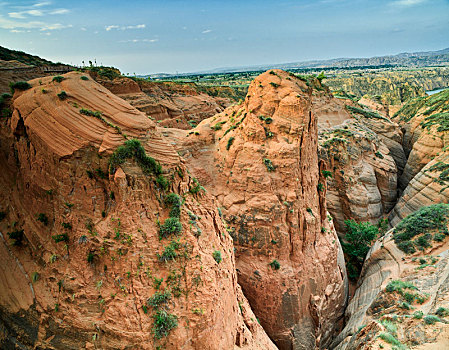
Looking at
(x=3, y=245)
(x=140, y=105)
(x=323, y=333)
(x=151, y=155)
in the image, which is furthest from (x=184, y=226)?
(x=140, y=105)

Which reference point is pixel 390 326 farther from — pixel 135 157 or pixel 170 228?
pixel 135 157

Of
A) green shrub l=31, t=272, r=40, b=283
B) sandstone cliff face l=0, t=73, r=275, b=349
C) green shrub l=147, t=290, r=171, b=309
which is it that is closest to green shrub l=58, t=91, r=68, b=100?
sandstone cliff face l=0, t=73, r=275, b=349

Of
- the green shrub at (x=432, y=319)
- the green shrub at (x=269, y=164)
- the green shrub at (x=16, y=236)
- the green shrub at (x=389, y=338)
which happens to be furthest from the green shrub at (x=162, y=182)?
the green shrub at (x=432, y=319)

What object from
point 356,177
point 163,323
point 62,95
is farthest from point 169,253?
point 356,177

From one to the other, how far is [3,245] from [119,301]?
159 inches

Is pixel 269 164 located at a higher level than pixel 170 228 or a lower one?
higher

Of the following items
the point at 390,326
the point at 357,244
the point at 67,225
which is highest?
the point at 67,225

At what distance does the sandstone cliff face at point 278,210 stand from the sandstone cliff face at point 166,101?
1354 centimetres

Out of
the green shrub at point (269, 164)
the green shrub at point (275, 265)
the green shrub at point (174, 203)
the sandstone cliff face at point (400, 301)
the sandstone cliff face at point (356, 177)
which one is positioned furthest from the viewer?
the sandstone cliff face at point (356, 177)

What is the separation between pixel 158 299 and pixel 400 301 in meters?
14.0

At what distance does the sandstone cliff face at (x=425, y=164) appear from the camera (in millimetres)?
26578

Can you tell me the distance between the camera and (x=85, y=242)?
7.33m

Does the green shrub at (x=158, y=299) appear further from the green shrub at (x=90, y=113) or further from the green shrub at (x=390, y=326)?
the green shrub at (x=390, y=326)

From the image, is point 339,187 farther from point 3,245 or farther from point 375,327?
point 3,245
